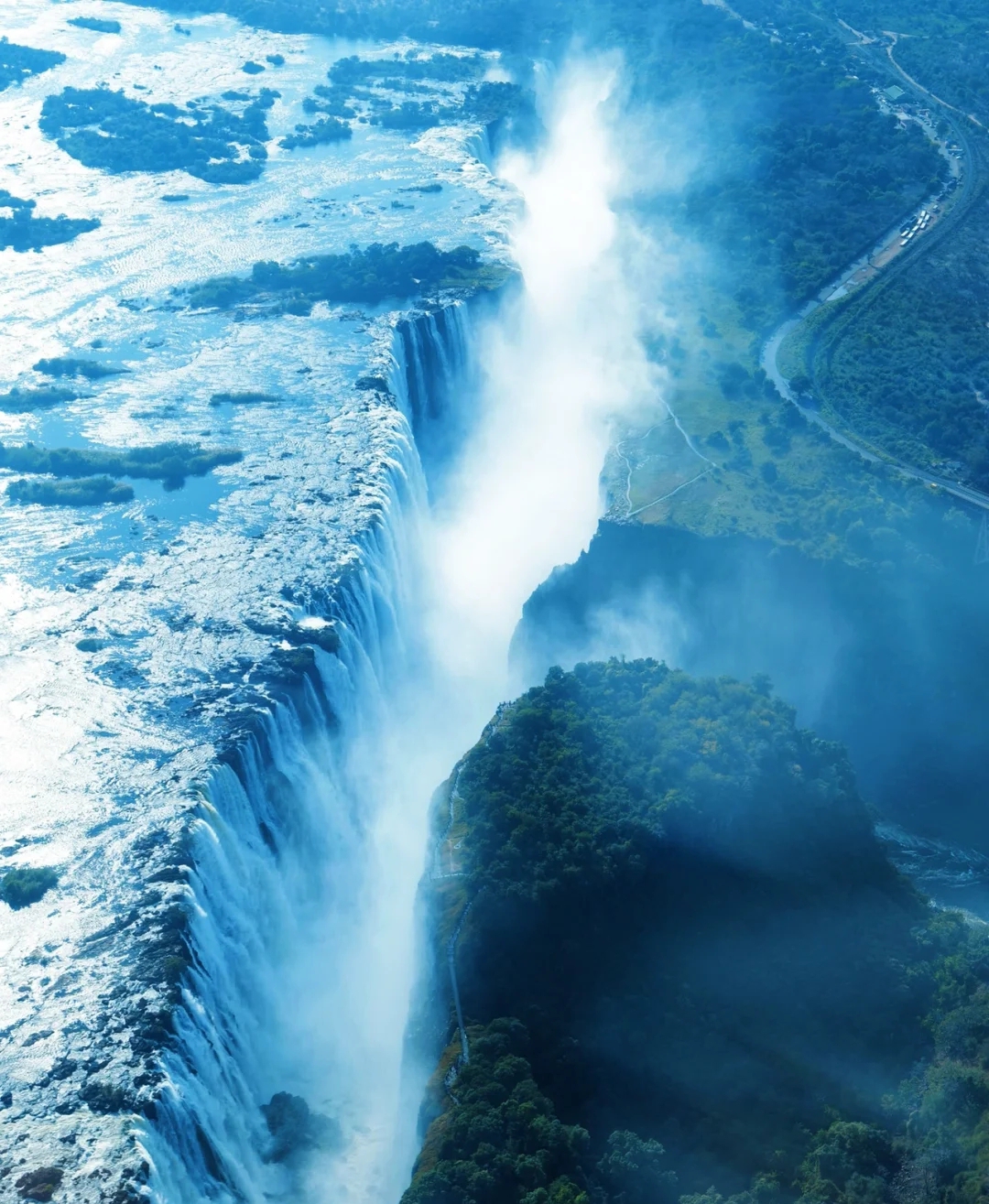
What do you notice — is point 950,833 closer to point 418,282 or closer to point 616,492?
point 616,492

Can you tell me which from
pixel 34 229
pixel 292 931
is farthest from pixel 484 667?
pixel 34 229

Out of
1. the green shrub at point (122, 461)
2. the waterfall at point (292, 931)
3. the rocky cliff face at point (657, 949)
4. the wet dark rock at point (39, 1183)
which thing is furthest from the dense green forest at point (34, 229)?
the wet dark rock at point (39, 1183)

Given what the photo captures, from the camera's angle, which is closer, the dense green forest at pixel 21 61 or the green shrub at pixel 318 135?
the green shrub at pixel 318 135

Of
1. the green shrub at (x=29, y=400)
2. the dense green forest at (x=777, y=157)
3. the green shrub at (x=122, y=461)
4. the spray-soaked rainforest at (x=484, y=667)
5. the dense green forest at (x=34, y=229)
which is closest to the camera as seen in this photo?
the spray-soaked rainforest at (x=484, y=667)

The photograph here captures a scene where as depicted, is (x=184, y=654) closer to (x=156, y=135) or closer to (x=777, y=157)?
(x=156, y=135)

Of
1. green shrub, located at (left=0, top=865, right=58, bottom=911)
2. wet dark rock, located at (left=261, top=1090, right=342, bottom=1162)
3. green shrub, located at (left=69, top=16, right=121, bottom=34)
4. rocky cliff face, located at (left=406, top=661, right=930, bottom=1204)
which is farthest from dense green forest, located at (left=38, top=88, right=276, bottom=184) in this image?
wet dark rock, located at (left=261, top=1090, right=342, bottom=1162)

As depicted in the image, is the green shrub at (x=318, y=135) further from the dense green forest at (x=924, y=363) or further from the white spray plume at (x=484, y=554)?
the dense green forest at (x=924, y=363)
